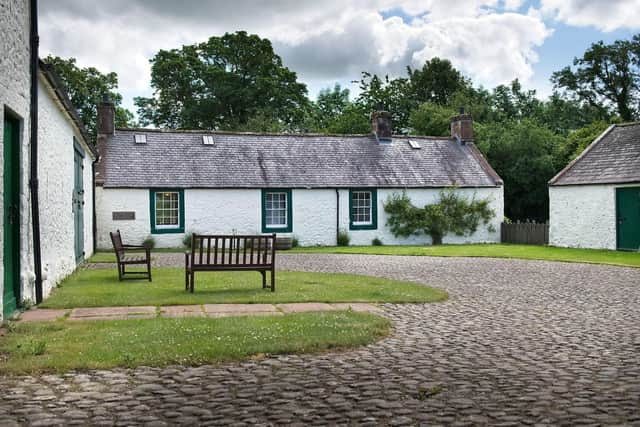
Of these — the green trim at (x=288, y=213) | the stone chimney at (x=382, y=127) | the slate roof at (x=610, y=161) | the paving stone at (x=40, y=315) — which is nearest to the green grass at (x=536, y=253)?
the green trim at (x=288, y=213)

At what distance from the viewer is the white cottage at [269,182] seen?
1096 inches

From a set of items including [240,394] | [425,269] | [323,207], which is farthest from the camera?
[323,207]

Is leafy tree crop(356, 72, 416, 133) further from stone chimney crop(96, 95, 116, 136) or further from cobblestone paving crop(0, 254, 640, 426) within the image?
cobblestone paving crop(0, 254, 640, 426)

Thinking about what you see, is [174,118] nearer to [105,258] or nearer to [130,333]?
[105,258]

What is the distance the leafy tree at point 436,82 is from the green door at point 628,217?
3613 cm

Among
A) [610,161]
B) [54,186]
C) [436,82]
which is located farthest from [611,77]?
[54,186]

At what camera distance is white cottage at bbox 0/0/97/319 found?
933 centimetres

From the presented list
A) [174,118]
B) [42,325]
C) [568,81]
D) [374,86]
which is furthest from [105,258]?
[568,81]

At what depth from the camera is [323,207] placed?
3019cm

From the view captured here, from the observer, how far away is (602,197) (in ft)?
85.0

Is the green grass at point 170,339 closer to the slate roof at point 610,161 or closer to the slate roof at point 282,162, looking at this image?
the slate roof at point 610,161

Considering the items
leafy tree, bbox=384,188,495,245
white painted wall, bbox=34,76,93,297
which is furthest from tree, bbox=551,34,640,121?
white painted wall, bbox=34,76,93,297

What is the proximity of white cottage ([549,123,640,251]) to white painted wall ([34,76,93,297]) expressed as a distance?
19463 mm

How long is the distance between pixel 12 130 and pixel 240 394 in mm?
6501
